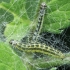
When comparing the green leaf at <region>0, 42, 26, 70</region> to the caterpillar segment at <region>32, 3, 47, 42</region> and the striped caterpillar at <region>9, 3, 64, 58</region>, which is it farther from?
the caterpillar segment at <region>32, 3, 47, 42</region>

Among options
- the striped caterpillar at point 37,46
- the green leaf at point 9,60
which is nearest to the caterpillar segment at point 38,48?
the striped caterpillar at point 37,46

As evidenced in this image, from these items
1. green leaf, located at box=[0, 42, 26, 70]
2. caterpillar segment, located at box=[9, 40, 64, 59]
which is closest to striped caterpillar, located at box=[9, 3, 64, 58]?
caterpillar segment, located at box=[9, 40, 64, 59]

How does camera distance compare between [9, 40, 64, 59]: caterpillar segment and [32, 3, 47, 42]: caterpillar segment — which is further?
[32, 3, 47, 42]: caterpillar segment

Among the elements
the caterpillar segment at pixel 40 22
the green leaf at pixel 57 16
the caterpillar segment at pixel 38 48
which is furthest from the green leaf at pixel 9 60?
the green leaf at pixel 57 16

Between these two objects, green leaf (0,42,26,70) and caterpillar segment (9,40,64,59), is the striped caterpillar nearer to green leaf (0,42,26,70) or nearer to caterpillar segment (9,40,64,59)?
caterpillar segment (9,40,64,59)

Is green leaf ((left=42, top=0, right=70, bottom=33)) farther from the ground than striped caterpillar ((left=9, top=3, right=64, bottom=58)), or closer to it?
farther from the ground

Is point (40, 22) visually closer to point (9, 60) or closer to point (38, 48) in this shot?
point (38, 48)

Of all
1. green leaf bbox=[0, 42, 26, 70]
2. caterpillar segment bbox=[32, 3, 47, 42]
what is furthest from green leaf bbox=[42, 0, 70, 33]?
green leaf bbox=[0, 42, 26, 70]

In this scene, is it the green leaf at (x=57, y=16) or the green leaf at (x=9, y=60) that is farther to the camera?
the green leaf at (x=57, y=16)

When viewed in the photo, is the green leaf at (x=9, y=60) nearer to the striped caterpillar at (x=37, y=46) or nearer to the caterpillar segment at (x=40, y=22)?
the striped caterpillar at (x=37, y=46)

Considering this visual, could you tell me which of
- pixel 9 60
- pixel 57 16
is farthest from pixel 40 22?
pixel 9 60

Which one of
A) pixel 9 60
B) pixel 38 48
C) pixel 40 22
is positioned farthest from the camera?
pixel 40 22

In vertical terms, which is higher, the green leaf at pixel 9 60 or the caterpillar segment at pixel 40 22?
the caterpillar segment at pixel 40 22

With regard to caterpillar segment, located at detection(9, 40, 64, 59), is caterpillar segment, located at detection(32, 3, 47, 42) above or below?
above
